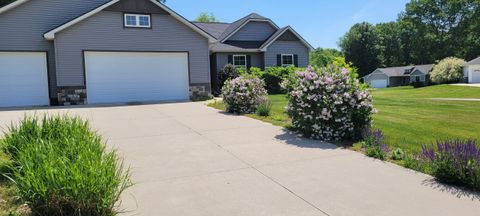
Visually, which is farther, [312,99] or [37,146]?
[312,99]

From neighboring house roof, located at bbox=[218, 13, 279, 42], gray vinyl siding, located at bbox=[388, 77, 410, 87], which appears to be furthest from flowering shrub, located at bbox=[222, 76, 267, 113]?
gray vinyl siding, located at bbox=[388, 77, 410, 87]

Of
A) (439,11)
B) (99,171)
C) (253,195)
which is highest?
(439,11)

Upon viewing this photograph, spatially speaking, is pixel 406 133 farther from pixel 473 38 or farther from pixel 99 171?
pixel 473 38

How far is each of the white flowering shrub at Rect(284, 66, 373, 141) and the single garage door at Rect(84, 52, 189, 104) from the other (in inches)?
462

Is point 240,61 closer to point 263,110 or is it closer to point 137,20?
point 137,20

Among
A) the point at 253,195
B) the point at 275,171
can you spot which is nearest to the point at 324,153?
the point at 275,171

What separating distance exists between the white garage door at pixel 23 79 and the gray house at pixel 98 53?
0.13ft

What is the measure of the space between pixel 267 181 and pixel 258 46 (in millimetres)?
21243

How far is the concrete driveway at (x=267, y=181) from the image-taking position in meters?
3.96

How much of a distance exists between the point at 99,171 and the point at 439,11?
74.9 m

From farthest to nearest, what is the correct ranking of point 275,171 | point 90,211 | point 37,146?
point 275,171 → point 37,146 → point 90,211

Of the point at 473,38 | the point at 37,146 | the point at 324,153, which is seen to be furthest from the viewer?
the point at 473,38

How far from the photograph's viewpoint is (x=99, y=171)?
346 centimetres

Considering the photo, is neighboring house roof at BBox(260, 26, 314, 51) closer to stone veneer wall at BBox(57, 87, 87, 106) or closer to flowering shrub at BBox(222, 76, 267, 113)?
stone veneer wall at BBox(57, 87, 87, 106)
